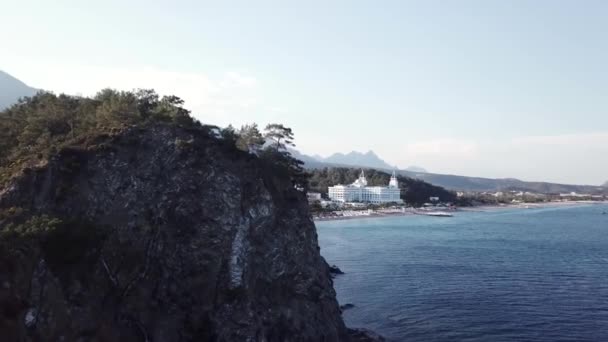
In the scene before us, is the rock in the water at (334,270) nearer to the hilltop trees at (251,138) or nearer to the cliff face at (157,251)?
the hilltop trees at (251,138)

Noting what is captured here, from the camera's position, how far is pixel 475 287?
50188 millimetres

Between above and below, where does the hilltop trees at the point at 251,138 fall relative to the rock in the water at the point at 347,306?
above

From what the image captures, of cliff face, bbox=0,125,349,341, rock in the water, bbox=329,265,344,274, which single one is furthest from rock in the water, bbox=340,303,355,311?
rock in the water, bbox=329,265,344,274

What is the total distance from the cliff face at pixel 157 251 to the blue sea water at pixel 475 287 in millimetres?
9407

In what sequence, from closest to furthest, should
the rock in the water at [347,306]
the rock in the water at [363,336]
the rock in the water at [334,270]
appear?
the rock in the water at [363,336] < the rock in the water at [347,306] < the rock in the water at [334,270]

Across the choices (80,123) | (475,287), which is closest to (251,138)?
(80,123)

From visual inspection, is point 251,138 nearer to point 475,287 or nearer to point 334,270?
point 334,270

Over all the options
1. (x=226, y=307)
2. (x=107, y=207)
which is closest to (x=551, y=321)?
(x=226, y=307)

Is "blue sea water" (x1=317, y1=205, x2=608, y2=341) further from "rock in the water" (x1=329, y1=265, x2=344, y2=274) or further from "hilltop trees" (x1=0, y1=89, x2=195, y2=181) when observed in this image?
"hilltop trees" (x1=0, y1=89, x2=195, y2=181)

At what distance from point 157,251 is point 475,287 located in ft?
111

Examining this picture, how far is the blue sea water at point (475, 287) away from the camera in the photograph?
36.9 meters

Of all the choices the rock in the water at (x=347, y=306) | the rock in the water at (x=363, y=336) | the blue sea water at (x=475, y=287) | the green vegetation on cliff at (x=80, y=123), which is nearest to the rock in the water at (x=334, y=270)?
the blue sea water at (x=475, y=287)

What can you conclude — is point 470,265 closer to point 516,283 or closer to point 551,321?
point 516,283

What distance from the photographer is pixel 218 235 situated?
96.0ft
